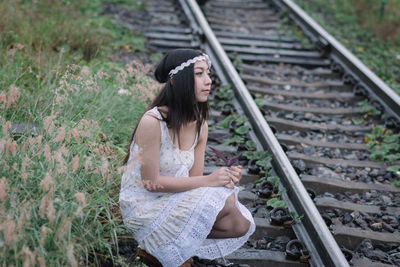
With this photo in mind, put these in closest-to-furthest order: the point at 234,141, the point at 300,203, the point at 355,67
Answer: the point at 300,203
the point at 234,141
the point at 355,67

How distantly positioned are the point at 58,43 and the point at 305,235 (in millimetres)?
4094

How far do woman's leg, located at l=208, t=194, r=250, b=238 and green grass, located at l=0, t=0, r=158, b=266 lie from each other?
59 centimetres

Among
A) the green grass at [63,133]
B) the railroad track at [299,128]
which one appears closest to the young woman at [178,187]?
the green grass at [63,133]

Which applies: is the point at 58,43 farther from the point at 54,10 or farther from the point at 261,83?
the point at 261,83

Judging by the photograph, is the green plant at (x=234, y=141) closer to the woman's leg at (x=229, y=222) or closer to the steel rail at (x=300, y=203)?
the steel rail at (x=300, y=203)

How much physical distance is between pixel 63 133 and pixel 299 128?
316 centimetres

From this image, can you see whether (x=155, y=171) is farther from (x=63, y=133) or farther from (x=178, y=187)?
(x=63, y=133)

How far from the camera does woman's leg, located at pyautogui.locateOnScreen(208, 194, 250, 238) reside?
284 centimetres

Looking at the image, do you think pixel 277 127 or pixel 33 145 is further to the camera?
pixel 277 127

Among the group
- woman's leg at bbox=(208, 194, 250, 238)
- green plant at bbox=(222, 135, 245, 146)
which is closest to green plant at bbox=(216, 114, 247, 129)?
green plant at bbox=(222, 135, 245, 146)

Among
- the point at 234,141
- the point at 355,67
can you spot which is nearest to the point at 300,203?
the point at 234,141

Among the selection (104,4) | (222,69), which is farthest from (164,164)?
(104,4)

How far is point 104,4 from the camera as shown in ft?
27.1

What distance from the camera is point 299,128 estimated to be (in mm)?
4980
